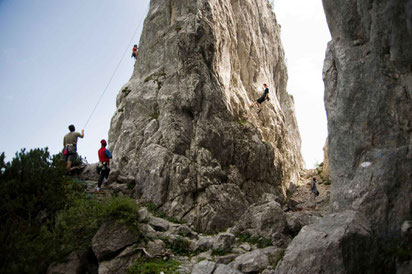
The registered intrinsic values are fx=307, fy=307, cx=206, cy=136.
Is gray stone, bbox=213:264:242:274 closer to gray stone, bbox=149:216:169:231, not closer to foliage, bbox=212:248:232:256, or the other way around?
foliage, bbox=212:248:232:256

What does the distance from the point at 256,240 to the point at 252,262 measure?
2.61 meters

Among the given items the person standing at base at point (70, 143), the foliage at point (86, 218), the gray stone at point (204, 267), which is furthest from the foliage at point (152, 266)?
the person standing at base at point (70, 143)

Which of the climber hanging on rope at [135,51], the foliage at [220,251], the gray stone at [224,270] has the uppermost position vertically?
the climber hanging on rope at [135,51]

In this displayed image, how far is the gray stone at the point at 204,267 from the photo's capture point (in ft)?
38.7

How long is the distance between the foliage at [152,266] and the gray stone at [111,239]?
1.14 meters

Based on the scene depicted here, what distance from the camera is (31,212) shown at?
13.3 metres

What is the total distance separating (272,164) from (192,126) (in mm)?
7720

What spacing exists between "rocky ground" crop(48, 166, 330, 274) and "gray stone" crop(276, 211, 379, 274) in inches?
71.8

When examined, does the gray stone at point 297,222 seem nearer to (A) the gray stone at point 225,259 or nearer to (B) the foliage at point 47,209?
(A) the gray stone at point 225,259

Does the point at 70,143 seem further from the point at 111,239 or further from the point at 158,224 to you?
the point at 111,239

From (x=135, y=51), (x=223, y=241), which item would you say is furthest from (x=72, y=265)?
(x=135, y=51)

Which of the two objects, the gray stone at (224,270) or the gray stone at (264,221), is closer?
the gray stone at (224,270)

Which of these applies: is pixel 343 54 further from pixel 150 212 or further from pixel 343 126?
pixel 150 212

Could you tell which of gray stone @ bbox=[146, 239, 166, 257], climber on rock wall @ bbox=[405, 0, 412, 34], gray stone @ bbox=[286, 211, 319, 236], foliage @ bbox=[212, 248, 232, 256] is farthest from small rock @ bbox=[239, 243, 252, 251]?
climber on rock wall @ bbox=[405, 0, 412, 34]
